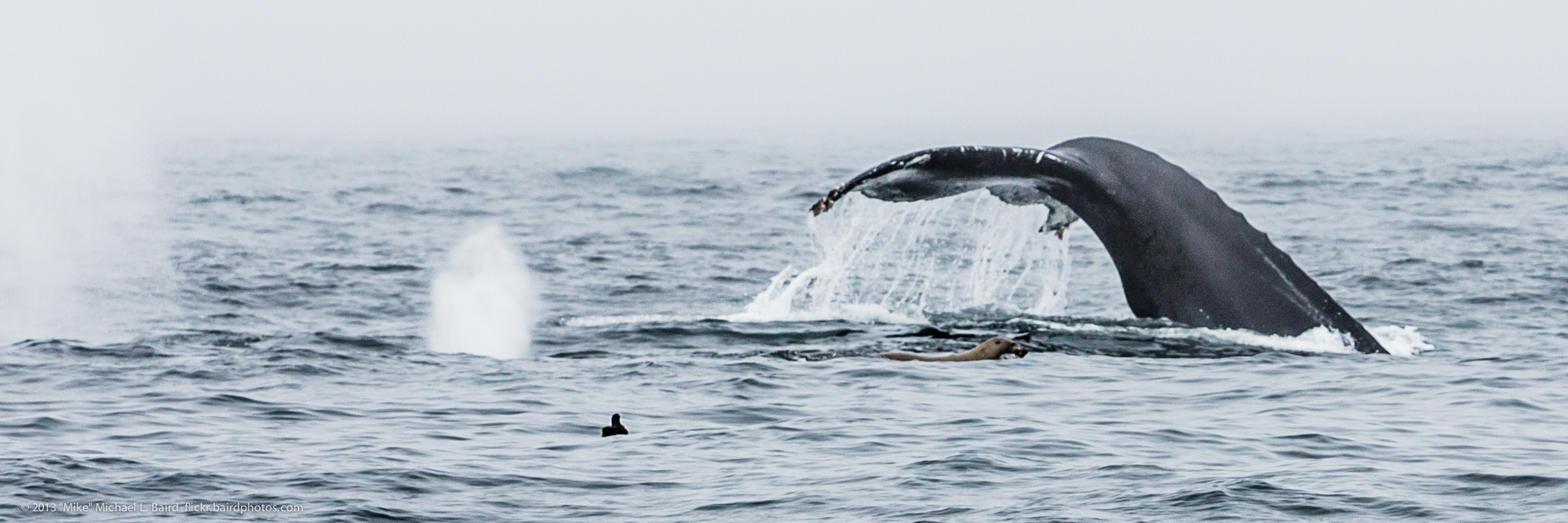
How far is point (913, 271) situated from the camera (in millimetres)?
22359

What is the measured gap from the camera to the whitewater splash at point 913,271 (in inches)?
498

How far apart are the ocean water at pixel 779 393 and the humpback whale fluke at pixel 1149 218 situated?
0.43 meters

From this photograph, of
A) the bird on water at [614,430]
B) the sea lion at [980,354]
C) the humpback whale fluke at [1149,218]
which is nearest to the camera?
the bird on water at [614,430]

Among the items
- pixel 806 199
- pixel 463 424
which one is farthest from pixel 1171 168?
pixel 806 199

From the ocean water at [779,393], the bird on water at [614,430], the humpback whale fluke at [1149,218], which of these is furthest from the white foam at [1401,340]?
the bird on water at [614,430]

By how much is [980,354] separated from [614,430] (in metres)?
3.40

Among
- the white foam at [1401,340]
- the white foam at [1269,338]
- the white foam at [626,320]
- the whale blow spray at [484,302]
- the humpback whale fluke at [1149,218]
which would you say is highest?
the humpback whale fluke at [1149,218]

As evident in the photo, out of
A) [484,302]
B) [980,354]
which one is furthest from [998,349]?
[484,302]

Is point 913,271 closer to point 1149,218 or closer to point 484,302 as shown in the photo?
point 484,302

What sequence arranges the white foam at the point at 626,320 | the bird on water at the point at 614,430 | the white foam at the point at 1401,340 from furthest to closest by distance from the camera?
the white foam at the point at 626,320 < the white foam at the point at 1401,340 < the bird on water at the point at 614,430

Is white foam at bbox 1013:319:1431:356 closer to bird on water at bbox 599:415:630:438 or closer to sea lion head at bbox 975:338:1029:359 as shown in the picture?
sea lion head at bbox 975:338:1029:359

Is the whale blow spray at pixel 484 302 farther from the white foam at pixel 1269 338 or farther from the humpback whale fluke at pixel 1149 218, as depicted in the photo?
the white foam at pixel 1269 338

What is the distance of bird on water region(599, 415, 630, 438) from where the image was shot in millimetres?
10430

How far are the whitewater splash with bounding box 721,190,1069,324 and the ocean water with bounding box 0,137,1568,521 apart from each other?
60 mm
